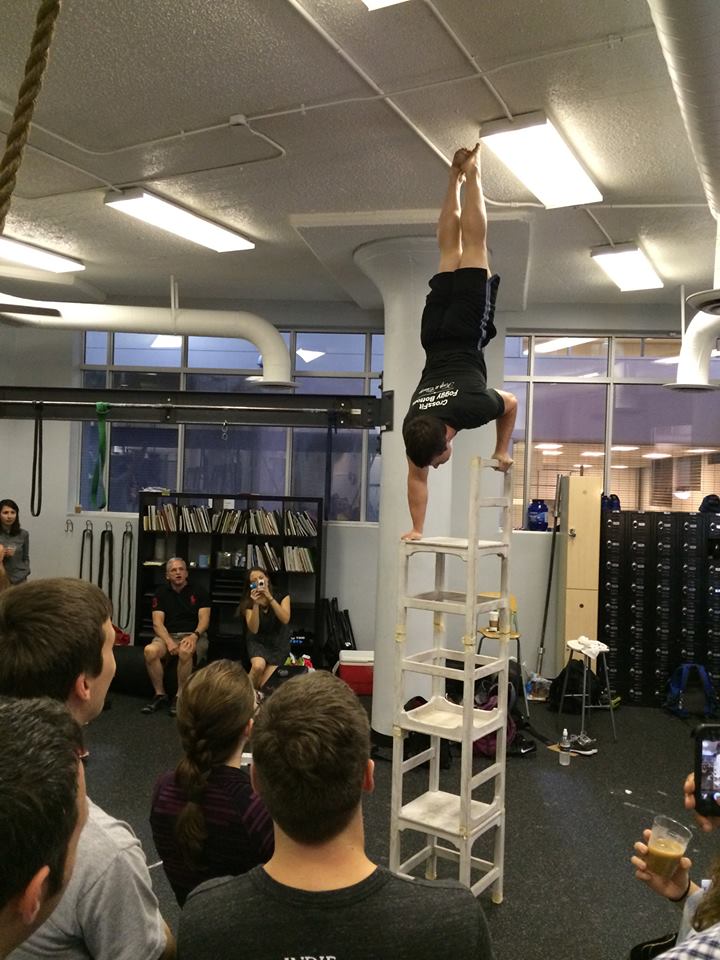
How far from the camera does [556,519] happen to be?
718 cm

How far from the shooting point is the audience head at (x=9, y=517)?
6.86 meters

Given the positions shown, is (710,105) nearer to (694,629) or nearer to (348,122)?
(348,122)

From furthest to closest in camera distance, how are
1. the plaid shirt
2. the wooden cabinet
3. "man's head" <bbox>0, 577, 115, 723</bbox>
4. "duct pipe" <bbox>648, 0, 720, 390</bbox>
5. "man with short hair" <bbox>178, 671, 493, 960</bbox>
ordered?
the wooden cabinet, "duct pipe" <bbox>648, 0, 720, 390</bbox>, "man's head" <bbox>0, 577, 115, 723</bbox>, "man with short hair" <bbox>178, 671, 493, 960</bbox>, the plaid shirt

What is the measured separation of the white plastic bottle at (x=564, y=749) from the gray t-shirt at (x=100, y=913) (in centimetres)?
447

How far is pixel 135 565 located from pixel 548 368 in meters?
4.74

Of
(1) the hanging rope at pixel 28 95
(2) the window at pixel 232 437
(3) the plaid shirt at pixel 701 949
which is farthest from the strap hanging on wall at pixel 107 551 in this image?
(3) the plaid shirt at pixel 701 949

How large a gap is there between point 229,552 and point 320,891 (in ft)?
20.8

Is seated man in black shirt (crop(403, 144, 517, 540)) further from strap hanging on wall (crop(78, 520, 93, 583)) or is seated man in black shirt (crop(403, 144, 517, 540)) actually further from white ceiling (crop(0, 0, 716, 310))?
strap hanging on wall (crop(78, 520, 93, 583))

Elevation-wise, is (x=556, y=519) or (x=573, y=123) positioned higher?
(x=573, y=123)

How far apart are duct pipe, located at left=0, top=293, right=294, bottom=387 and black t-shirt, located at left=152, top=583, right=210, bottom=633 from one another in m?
2.03

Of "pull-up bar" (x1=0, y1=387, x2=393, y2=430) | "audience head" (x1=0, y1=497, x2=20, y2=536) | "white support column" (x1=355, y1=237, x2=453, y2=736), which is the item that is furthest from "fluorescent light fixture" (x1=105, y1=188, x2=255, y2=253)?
"audience head" (x1=0, y1=497, x2=20, y2=536)

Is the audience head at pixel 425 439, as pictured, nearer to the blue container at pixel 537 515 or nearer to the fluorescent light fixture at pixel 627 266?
the fluorescent light fixture at pixel 627 266

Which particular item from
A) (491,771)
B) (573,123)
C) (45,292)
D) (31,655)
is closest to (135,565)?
(45,292)

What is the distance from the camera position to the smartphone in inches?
61.9
